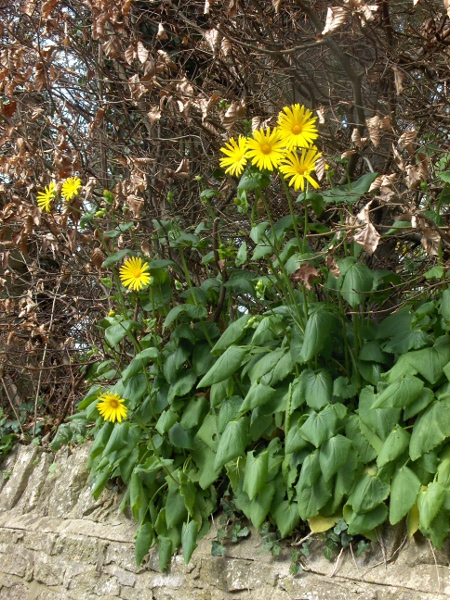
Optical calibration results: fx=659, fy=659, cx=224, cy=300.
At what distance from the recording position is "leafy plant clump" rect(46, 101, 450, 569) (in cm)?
252

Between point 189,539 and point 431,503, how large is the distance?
122 cm

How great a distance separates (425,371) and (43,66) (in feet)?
8.69

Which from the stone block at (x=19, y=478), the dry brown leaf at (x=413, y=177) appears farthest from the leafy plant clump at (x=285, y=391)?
the stone block at (x=19, y=478)

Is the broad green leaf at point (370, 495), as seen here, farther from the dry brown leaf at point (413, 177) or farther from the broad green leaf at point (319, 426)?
the dry brown leaf at point (413, 177)

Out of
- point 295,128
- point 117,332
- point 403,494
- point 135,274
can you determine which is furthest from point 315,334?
point 117,332

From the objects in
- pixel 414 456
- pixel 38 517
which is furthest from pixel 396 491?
pixel 38 517

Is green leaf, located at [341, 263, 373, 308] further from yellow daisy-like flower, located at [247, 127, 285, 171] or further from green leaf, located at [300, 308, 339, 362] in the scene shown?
yellow daisy-like flower, located at [247, 127, 285, 171]

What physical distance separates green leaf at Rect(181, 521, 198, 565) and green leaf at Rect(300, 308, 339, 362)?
99 cm

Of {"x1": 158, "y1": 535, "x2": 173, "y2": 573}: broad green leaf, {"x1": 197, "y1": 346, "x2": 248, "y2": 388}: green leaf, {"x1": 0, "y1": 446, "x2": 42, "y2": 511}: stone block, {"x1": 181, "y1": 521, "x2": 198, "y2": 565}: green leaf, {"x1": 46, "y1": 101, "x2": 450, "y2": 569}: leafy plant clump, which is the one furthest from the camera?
{"x1": 0, "y1": 446, "x2": 42, "y2": 511}: stone block

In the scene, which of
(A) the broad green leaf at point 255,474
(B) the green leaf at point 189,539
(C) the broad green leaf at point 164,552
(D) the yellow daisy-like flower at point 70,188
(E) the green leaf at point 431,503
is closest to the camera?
(E) the green leaf at point 431,503

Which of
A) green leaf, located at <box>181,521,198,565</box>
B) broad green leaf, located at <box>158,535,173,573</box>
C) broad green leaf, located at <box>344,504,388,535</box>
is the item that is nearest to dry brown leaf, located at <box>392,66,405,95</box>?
broad green leaf, located at <box>344,504,388,535</box>

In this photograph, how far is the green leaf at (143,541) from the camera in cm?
321

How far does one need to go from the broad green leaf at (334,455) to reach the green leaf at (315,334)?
1.13ft

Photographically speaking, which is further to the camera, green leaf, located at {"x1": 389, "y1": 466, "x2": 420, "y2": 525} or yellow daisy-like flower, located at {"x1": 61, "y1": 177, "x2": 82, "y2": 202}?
yellow daisy-like flower, located at {"x1": 61, "y1": 177, "x2": 82, "y2": 202}
